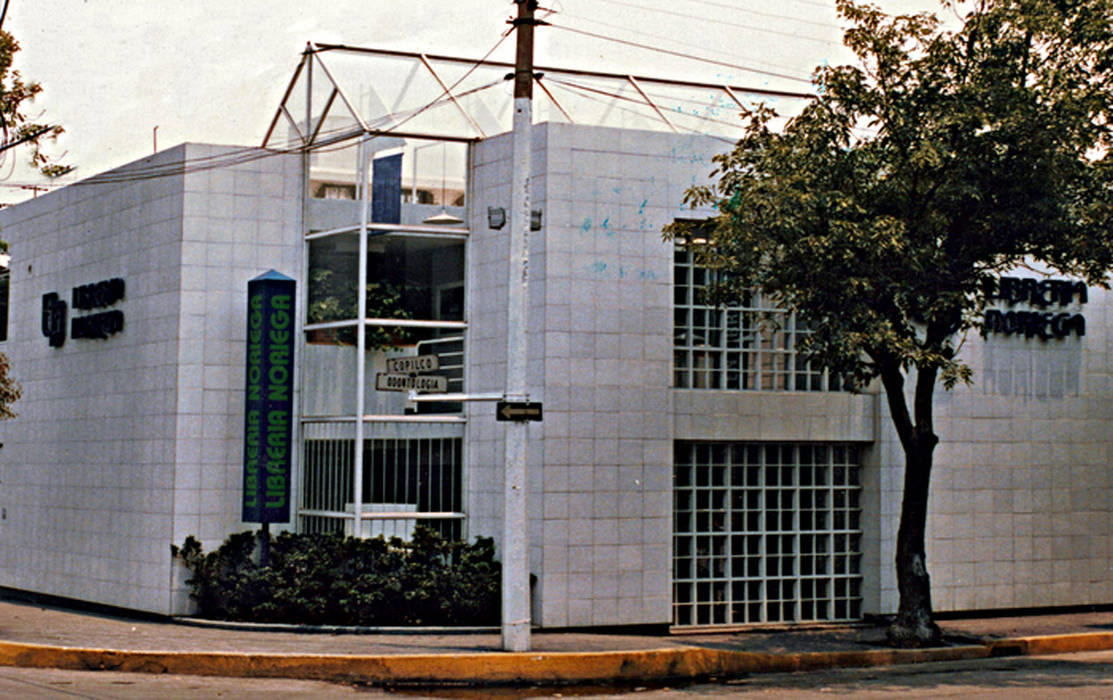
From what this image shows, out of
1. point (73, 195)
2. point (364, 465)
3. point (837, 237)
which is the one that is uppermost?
point (73, 195)

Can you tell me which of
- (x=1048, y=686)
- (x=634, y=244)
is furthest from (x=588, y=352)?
(x=1048, y=686)

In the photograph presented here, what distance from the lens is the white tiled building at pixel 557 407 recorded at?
61.5 ft

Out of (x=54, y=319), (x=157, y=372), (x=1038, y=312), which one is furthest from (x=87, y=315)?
(x=1038, y=312)

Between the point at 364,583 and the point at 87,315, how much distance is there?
7.79 metres

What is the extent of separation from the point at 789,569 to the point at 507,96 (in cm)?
837

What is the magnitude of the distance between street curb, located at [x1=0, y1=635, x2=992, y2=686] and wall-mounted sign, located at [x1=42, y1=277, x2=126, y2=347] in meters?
7.16

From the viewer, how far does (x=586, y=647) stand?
16.6 meters

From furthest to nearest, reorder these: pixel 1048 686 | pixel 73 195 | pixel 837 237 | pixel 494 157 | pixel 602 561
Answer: pixel 73 195
pixel 494 157
pixel 602 561
pixel 837 237
pixel 1048 686

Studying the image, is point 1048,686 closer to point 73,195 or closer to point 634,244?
point 634,244

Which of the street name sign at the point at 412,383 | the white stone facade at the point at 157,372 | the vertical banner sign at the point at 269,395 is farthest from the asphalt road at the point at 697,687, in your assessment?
the white stone facade at the point at 157,372

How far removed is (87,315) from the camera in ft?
75.0

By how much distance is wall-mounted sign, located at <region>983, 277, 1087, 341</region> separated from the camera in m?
22.0

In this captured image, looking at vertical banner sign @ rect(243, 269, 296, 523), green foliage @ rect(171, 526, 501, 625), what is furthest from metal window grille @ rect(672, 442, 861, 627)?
vertical banner sign @ rect(243, 269, 296, 523)

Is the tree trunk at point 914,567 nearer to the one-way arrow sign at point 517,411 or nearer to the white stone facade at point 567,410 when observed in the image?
the white stone facade at point 567,410
